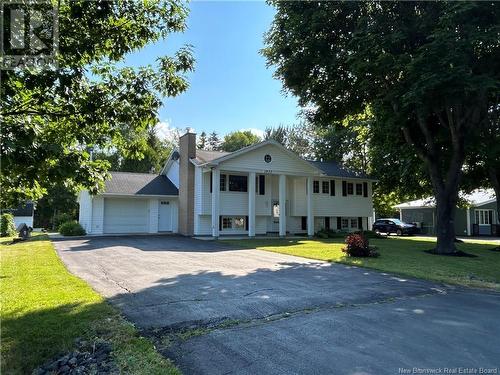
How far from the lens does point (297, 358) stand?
4.93 metres

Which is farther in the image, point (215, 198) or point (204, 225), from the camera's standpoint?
point (204, 225)

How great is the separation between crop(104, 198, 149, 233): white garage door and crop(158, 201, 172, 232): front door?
0.99 metres

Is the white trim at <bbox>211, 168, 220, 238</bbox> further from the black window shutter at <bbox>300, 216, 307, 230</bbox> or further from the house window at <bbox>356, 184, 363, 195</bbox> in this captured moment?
the house window at <bbox>356, 184, 363, 195</bbox>

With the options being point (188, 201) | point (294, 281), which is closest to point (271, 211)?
point (188, 201)

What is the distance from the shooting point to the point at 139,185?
29172 mm

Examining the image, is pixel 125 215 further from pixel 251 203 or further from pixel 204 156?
pixel 251 203

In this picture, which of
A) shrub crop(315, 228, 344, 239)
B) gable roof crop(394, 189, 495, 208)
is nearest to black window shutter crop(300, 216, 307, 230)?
shrub crop(315, 228, 344, 239)

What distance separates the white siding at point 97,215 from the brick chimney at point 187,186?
18.0ft

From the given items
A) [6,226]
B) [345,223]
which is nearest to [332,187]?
[345,223]

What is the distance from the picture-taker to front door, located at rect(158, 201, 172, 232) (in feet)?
95.5

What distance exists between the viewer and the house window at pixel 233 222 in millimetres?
27484

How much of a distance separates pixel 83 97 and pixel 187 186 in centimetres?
2153

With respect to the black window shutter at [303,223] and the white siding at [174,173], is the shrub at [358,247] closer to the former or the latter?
the black window shutter at [303,223]

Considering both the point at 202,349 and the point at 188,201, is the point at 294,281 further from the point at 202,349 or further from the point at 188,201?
the point at 188,201
